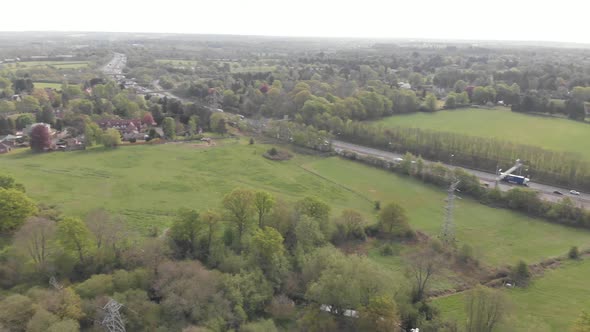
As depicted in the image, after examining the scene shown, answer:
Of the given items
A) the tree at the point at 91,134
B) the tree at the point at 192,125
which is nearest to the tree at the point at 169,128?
the tree at the point at 192,125

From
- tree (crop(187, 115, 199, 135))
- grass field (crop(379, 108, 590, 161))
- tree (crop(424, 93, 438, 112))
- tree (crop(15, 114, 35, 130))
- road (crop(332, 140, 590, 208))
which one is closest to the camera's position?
road (crop(332, 140, 590, 208))

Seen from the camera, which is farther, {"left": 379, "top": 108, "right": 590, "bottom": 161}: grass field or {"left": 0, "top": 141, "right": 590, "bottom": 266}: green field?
{"left": 379, "top": 108, "right": 590, "bottom": 161}: grass field

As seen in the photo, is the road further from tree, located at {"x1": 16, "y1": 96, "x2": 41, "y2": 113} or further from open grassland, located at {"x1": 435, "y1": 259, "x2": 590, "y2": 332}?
tree, located at {"x1": 16, "y1": 96, "x2": 41, "y2": 113}

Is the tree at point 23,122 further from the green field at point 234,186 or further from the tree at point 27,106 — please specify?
the green field at point 234,186

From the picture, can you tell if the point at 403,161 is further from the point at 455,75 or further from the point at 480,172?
the point at 455,75

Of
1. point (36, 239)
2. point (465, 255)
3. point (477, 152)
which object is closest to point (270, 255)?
point (465, 255)

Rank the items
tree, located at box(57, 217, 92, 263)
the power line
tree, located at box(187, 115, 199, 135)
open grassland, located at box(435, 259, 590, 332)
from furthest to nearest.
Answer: tree, located at box(187, 115, 199, 135) < tree, located at box(57, 217, 92, 263) < open grassland, located at box(435, 259, 590, 332) < the power line

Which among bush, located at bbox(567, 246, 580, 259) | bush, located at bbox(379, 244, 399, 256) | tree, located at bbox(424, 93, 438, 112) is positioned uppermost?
tree, located at bbox(424, 93, 438, 112)

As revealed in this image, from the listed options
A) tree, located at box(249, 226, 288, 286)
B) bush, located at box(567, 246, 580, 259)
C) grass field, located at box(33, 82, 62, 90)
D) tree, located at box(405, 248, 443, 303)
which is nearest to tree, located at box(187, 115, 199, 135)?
tree, located at box(249, 226, 288, 286)
